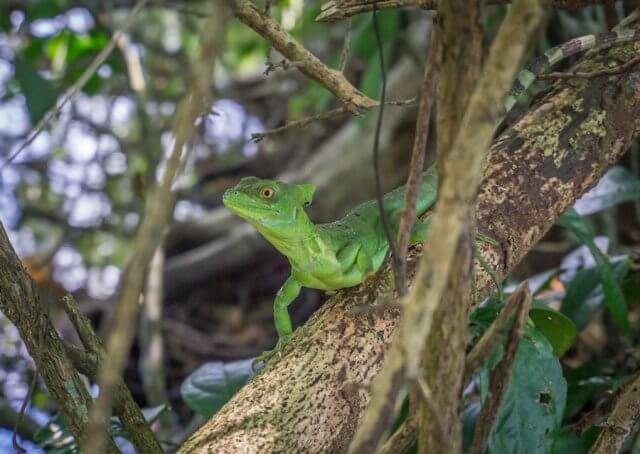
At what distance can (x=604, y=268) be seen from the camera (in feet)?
8.48

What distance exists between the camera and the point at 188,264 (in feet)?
18.5

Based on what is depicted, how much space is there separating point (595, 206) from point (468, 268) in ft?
6.20

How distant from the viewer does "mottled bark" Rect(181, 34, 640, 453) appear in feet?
5.71

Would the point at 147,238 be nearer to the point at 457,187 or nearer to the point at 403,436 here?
the point at 457,187

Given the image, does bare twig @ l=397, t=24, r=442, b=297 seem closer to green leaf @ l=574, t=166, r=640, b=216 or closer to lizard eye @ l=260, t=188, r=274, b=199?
lizard eye @ l=260, t=188, r=274, b=199

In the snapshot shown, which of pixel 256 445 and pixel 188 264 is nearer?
pixel 256 445

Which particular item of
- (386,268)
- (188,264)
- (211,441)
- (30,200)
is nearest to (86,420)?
(211,441)

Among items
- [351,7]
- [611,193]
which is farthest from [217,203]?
[351,7]

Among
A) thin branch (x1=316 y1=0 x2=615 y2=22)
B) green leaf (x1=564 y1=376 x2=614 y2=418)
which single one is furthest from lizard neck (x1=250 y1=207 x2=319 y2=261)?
green leaf (x1=564 y1=376 x2=614 y2=418)

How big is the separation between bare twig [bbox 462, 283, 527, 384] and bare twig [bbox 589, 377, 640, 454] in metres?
0.57

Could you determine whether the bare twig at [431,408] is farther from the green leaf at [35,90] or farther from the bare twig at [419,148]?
the green leaf at [35,90]

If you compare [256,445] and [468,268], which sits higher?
[468,268]

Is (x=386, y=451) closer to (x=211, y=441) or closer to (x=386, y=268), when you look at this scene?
(x=211, y=441)

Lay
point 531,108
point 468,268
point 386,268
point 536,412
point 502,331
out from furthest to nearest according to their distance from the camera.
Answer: point 531,108 < point 386,268 < point 536,412 < point 502,331 < point 468,268
